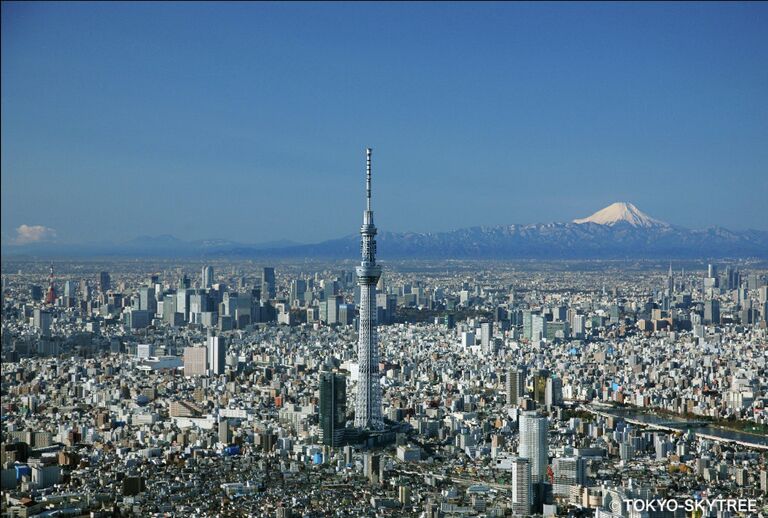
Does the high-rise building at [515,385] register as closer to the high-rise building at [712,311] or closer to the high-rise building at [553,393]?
the high-rise building at [553,393]

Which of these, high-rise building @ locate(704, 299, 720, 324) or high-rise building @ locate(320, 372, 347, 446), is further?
high-rise building @ locate(704, 299, 720, 324)

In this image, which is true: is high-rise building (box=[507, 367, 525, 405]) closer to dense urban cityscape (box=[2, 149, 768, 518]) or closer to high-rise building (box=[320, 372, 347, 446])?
dense urban cityscape (box=[2, 149, 768, 518])

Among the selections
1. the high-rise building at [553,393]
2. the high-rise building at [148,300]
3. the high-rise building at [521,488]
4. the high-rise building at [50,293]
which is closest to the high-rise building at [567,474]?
the high-rise building at [521,488]

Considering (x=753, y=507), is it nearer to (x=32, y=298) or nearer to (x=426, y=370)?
(x=426, y=370)

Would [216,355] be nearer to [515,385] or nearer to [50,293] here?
[50,293]

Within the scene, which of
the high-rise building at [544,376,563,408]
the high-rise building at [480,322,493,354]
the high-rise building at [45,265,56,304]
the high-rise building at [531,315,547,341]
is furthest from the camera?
the high-rise building at [531,315,547,341]

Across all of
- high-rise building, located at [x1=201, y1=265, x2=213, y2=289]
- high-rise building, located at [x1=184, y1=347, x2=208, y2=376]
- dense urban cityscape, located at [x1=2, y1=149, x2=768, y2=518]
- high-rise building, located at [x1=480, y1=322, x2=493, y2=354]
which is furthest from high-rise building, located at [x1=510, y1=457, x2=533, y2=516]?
high-rise building, located at [x1=201, y1=265, x2=213, y2=289]
